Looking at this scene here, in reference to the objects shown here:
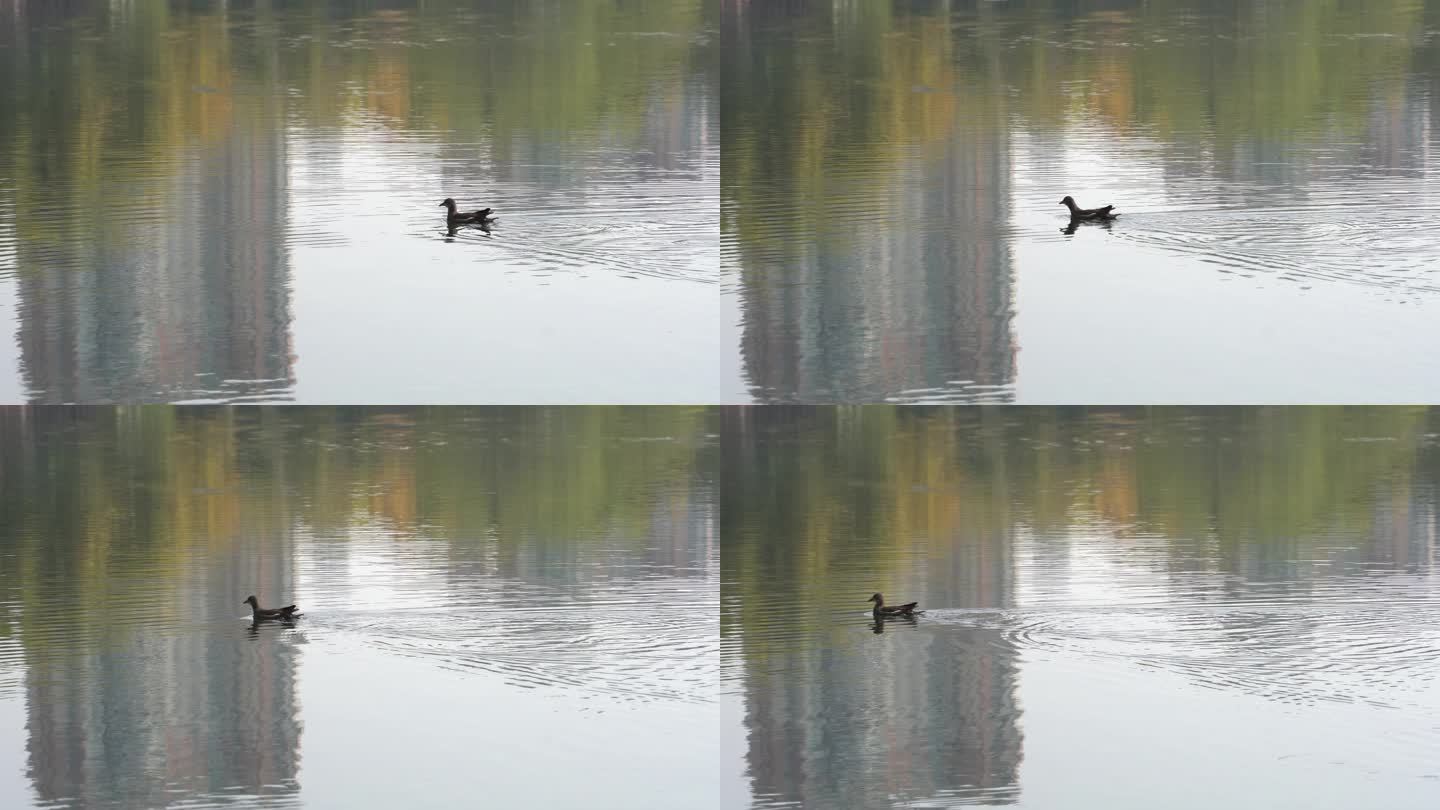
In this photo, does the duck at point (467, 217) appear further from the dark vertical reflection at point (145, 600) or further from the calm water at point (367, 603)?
the dark vertical reflection at point (145, 600)

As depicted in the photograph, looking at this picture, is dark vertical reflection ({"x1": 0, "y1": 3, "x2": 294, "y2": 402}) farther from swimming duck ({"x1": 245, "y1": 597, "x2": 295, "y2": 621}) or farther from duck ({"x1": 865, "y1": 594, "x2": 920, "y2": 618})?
duck ({"x1": 865, "y1": 594, "x2": 920, "y2": 618})

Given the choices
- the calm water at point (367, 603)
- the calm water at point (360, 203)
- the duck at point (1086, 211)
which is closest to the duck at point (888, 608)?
the calm water at point (367, 603)

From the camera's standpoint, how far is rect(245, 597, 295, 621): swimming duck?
3082 mm

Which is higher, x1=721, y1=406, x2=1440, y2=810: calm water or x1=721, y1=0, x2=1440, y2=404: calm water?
x1=721, y1=0, x2=1440, y2=404: calm water

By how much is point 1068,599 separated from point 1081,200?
0.77 meters

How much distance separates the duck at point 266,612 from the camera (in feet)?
Result: 10.1

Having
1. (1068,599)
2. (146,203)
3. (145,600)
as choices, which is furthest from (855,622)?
(146,203)

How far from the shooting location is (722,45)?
315 centimetres

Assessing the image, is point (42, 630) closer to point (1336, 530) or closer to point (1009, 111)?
point (1009, 111)

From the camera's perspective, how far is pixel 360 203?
3.12m

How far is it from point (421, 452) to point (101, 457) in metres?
0.62

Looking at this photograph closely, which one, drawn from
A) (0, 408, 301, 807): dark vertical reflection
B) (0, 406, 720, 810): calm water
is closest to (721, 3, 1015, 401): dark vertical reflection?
(0, 406, 720, 810): calm water

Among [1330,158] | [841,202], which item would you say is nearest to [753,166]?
[841,202]

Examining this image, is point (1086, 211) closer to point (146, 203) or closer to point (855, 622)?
point (855, 622)
